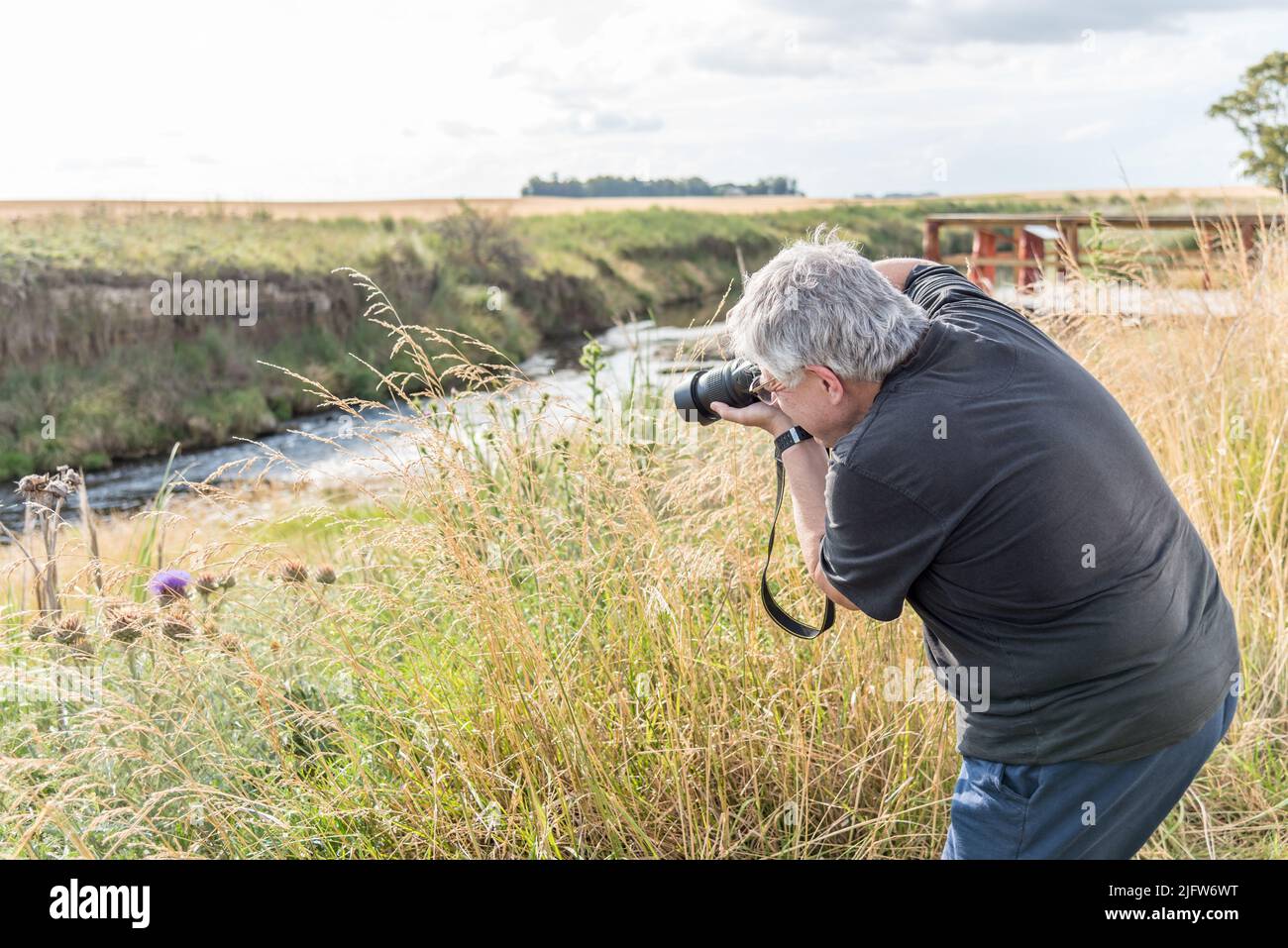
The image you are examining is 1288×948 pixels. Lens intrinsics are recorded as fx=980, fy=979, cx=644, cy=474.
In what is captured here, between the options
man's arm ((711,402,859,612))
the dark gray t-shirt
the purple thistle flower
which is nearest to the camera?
the dark gray t-shirt

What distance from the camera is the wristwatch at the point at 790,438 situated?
6.11 ft

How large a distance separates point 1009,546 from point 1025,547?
3 cm

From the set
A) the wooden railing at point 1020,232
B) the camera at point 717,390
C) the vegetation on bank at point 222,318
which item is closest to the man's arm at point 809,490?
the camera at point 717,390

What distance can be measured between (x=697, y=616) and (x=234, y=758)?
3.61 ft

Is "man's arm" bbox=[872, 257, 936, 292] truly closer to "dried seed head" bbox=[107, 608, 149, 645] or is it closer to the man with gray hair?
the man with gray hair

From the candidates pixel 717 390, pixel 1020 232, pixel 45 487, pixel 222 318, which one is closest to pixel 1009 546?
pixel 717 390

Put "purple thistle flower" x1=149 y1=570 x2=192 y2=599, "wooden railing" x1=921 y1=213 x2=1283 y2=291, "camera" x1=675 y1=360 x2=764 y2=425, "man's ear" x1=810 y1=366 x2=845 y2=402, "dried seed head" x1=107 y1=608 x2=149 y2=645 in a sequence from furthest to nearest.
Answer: "wooden railing" x1=921 y1=213 x2=1283 y2=291
"purple thistle flower" x1=149 y1=570 x2=192 y2=599
"dried seed head" x1=107 y1=608 x2=149 y2=645
"camera" x1=675 y1=360 x2=764 y2=425
"man's ear" x1=810 y1=366 x2=845 y2=402

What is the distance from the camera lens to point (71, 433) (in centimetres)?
1288

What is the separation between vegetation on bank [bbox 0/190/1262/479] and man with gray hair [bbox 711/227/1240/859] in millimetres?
6604

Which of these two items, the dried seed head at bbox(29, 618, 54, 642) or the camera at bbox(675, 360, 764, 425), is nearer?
the camera at bbox(675, 360, 764, 425)

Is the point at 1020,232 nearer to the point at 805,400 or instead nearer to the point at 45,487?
the point at 805,400

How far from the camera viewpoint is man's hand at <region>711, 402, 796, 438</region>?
6.28ft

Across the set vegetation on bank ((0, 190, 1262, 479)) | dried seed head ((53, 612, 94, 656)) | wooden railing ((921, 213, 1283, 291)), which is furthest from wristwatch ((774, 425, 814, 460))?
vegetation on bank ((0, 190, 1262, 479))
